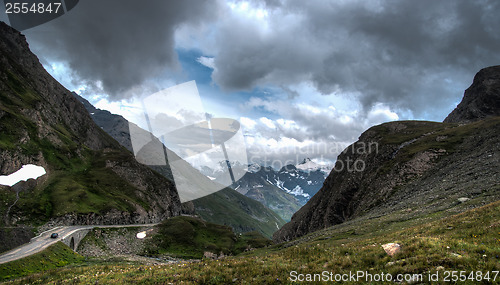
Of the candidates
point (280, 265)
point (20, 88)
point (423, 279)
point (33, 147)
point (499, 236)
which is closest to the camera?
point (423, 279)

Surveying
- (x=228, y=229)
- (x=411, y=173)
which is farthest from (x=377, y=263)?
(x=228, y=229)

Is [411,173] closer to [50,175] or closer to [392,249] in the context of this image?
[392,249]

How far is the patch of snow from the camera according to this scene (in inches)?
3118

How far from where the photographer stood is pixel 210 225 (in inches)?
6033

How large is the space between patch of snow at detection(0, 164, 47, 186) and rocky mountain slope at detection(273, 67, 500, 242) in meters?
112

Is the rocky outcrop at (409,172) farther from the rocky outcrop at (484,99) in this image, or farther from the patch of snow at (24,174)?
the patch of snow at (24,174)

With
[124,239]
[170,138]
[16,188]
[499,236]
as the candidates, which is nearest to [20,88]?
[16,188]

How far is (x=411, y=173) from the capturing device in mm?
84125

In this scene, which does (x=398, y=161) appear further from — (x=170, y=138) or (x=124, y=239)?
(x=124, y=239)

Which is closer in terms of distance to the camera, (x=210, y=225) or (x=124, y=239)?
(x=124, y=239)

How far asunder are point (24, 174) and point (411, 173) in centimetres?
14021

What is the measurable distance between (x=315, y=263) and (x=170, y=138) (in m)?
26.9

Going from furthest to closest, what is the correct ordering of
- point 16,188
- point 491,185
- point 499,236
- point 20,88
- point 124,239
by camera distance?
point 20,88 → point 124,239 → point 16,188 → point 491,185 → point 499,236

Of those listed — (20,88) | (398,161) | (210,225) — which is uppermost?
(20,88)
